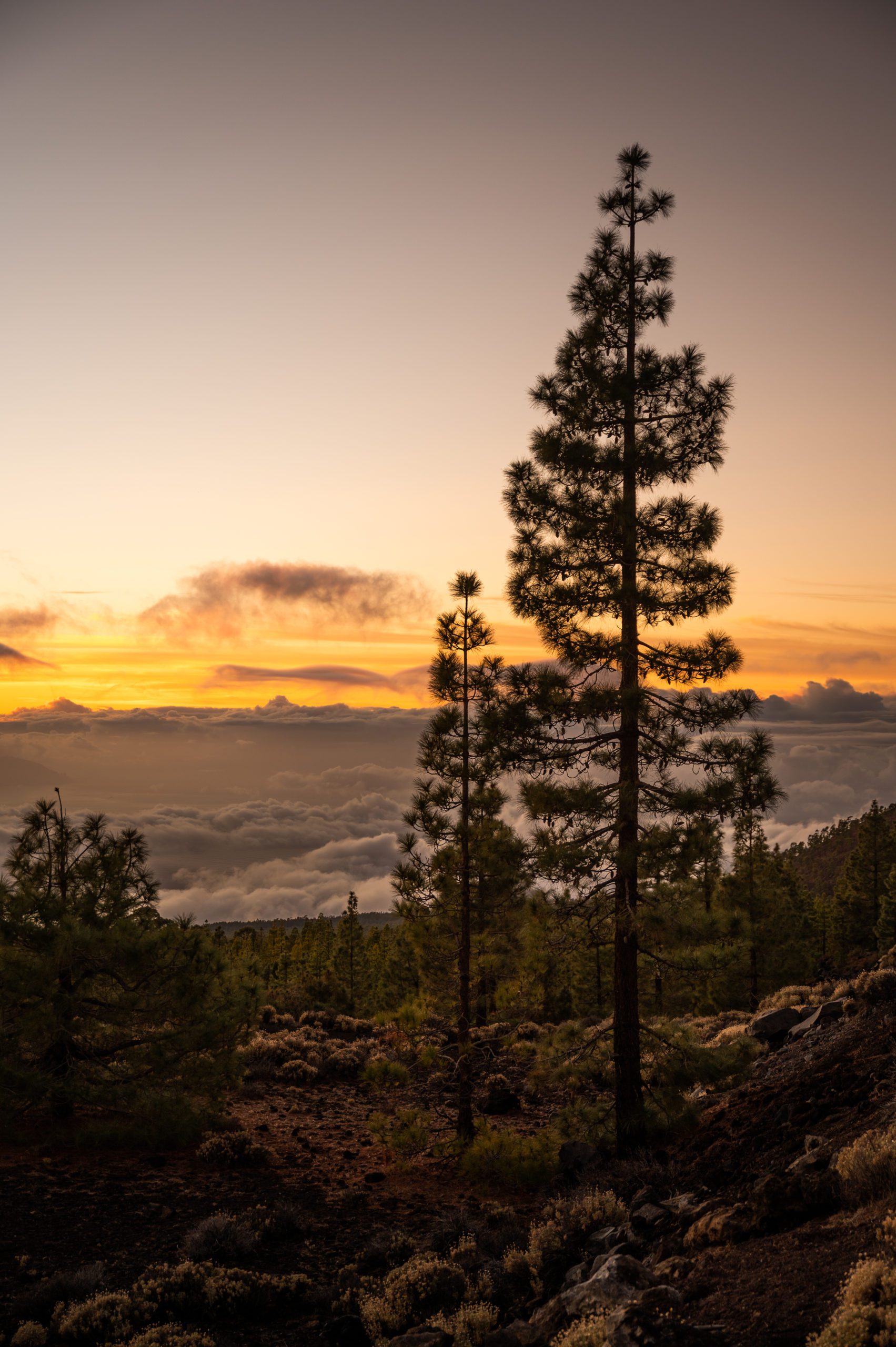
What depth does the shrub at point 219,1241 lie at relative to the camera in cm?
973

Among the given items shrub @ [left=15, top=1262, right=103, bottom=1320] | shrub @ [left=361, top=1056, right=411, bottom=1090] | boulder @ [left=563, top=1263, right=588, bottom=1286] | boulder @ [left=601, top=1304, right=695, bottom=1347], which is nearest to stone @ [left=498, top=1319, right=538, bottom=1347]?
boulder @ [left=563, top=1263, right=588, bottom=1286]

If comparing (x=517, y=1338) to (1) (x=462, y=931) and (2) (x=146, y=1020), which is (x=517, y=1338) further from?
(2) (x=146, y=1020)

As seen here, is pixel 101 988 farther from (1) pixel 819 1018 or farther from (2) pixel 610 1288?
(1) pixel 819 1018

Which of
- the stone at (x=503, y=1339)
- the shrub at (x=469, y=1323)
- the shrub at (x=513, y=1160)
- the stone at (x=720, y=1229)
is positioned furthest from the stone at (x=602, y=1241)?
the shrub at (x=513, y=1160)

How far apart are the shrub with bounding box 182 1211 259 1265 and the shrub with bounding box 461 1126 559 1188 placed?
509 centimetres

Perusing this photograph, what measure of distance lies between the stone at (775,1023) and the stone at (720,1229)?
12112 mm

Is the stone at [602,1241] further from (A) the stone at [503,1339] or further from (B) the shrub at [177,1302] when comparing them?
(B) the shrub at [177,1302]

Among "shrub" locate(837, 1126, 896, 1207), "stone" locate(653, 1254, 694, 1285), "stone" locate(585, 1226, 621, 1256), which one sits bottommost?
"stone" locate(585, 1226, 621, 1256)

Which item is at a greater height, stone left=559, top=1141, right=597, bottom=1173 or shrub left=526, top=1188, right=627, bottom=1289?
shrub left=526, top=1188, right=627, bottom=1289

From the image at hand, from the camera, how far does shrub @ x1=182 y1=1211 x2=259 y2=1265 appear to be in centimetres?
973

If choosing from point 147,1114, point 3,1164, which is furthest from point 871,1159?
point 3,1164

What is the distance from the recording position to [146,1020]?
15367 mm

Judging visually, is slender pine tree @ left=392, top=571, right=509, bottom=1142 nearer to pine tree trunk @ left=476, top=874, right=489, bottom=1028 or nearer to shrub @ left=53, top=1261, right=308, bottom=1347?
pine tree trunk @ left=476, top=874, right=489, bottom=1028

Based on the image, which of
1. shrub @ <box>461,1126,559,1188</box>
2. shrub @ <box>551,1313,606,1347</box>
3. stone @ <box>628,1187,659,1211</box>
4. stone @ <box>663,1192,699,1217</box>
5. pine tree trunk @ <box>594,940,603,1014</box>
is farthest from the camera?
pine tree trunk @ <box>594,940,603,1014</box>
